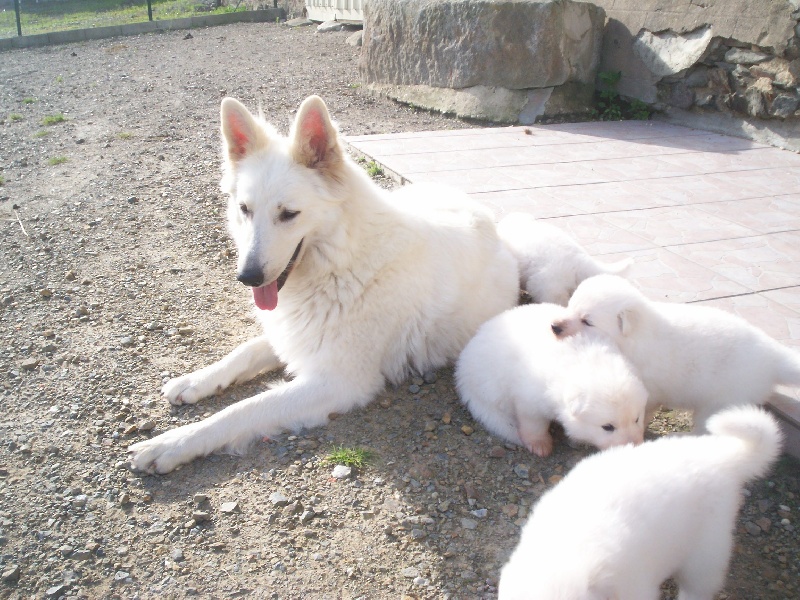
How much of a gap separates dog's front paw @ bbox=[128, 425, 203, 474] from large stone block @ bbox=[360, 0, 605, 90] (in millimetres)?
6084

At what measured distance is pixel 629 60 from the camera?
7652 millimetres

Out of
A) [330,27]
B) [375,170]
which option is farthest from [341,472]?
[330,27]

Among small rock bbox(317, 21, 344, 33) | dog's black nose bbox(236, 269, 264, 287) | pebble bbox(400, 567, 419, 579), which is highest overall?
small rock bbox(317, 21, 344, 33)

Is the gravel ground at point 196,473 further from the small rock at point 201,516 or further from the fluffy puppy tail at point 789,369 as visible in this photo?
the fluffy puppy tail at point 789,369

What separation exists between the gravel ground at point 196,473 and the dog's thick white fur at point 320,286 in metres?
0.12

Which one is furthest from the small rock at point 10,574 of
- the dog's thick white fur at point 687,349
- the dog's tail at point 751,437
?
the dog's tail at point 751,437

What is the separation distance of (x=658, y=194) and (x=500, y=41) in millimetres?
3165

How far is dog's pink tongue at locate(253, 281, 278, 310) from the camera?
3.23 meters

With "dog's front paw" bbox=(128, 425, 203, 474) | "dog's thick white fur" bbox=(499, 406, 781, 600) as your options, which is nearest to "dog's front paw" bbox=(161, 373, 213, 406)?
"dog's front paw" bbox=(128, 425, 203, 474)

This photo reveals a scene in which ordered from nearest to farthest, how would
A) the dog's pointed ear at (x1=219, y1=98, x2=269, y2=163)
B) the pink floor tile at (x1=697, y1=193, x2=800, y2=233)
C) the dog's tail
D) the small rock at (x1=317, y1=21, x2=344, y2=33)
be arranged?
the dog's tail → the dog's pointed ear at (x1=219, y1=98, x2=269, y2=163) → the pink floor tile at (x1=697, y1=193, x2=800, y2=233) → the small rock at (x1=317, y1=21, x2=344, y2=33)

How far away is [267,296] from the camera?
10.6 ft

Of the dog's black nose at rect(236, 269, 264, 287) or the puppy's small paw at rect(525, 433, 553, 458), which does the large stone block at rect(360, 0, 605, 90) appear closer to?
the dog's black nose at rect(236, 269, 264, 287)

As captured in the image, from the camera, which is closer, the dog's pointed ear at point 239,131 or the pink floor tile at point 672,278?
the dog's pointed ear at point 239,131

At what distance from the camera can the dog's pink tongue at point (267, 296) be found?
323cm
